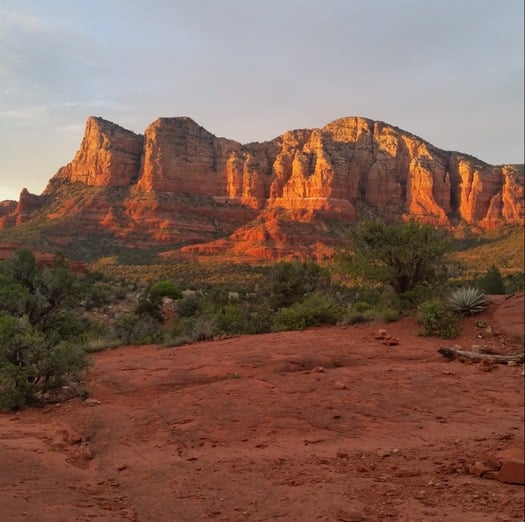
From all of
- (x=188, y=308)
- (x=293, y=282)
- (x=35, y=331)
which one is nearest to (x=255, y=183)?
(x=188, y=308)

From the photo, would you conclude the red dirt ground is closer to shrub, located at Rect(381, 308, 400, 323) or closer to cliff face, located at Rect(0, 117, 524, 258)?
shrub, located at Rect(381, 308, 400, 323)

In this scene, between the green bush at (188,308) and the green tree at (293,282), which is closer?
the green tree at (293,282)

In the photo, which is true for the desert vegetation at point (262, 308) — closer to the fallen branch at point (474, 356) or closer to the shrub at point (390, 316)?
the shrub at point (390, 316)

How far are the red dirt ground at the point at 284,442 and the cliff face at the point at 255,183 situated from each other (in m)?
70.3

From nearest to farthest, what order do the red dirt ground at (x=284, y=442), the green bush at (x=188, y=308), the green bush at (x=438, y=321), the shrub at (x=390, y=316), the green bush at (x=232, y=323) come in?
the red dirt ground at (x=284, y=442) → the green bush at (x=438, y=321) → the shrub at (x=390, y=316) → the green bush at (x=232, y=323) → the green bush at (x=188, y=308)

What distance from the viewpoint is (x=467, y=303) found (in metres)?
14.0

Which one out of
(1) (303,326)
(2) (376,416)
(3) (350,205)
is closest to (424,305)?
(1) (303,326)

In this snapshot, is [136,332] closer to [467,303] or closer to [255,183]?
[467,303]

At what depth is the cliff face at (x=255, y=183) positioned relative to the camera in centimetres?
8731

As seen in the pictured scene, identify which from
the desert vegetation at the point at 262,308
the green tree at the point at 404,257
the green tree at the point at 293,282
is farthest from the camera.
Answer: the green tree at the point at 293,282

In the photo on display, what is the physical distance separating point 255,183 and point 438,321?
299 ft

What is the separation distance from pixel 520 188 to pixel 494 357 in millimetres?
91972

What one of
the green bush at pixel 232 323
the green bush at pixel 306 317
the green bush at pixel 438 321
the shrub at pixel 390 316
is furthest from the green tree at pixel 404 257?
the green bush at pixel 232 323

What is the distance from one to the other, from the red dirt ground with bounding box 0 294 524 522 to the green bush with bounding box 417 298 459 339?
1116 millimetres
